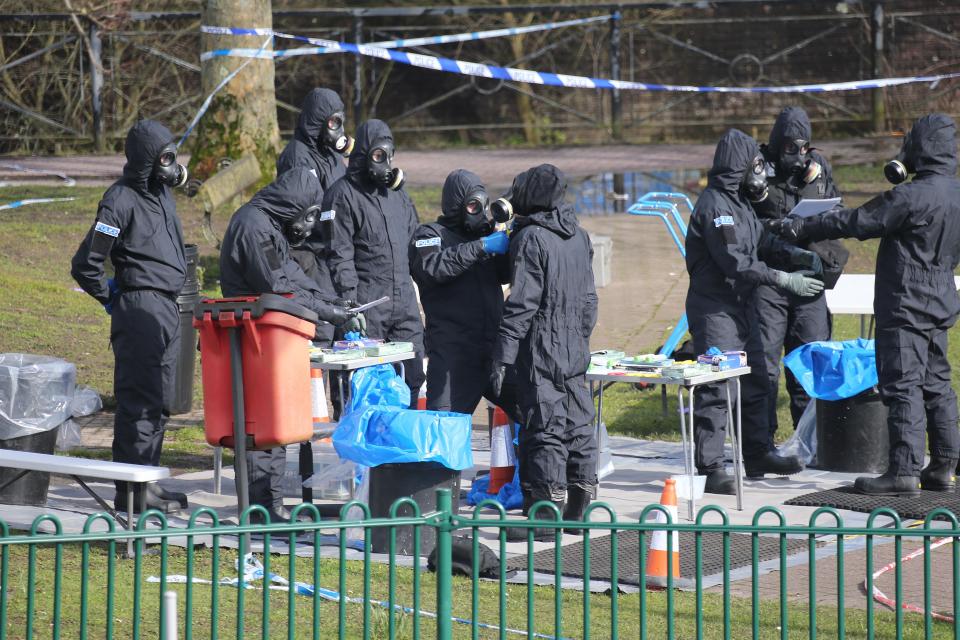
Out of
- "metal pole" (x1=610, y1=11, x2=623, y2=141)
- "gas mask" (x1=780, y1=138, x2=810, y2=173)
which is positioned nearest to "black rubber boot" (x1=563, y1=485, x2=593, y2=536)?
"gas mask" (x1=780, y1=138, x2=810, y2=173)

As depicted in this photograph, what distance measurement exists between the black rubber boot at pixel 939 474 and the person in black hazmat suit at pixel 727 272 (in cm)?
107

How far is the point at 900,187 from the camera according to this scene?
8.51m

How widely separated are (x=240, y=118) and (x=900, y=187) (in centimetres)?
919

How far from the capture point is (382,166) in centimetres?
926

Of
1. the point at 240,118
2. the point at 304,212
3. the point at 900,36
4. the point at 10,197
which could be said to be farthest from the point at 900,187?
the point at 900,36

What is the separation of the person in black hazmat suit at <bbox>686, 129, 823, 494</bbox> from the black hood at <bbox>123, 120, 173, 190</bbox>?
3.04 metres

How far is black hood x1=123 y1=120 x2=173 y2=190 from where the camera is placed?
8125mm

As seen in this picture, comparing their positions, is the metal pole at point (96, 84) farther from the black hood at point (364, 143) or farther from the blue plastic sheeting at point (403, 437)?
the blue plastic sheeting at point (403, 437)

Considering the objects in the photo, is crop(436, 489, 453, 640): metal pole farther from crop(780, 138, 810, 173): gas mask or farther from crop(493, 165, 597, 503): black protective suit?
crop(780, 138, 810, 173): gas mask

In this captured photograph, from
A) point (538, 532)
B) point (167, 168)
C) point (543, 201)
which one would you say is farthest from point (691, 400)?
point (167, 168)

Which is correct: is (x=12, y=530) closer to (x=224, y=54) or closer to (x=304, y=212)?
(x=304, y=212)

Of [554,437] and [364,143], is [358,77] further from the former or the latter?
[554,437]

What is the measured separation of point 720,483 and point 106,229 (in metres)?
3.69

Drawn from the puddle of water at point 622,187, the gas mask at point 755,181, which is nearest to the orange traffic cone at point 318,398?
the gas mask at point 755,181
